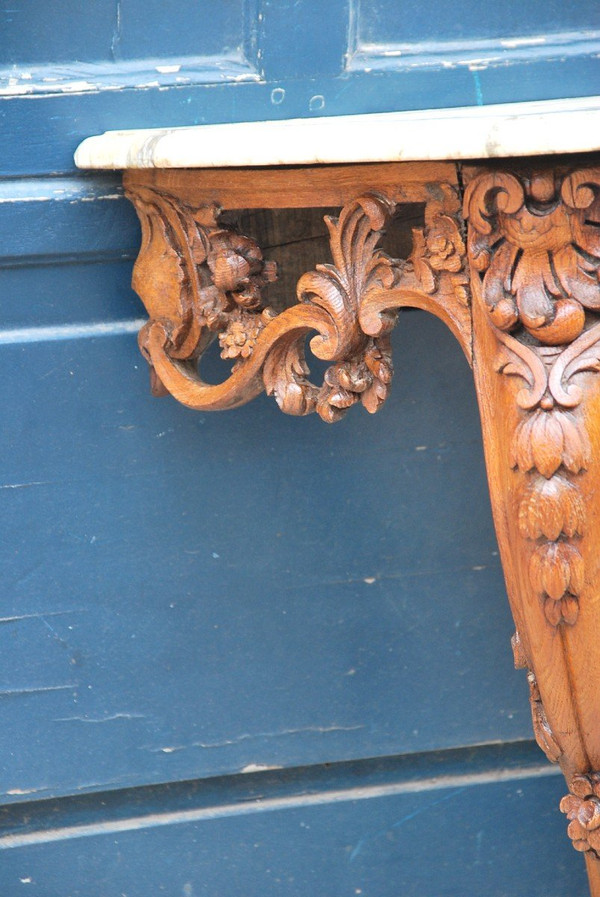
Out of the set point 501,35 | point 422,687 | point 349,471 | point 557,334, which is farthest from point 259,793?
point 501,35

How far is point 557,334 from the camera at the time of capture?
1.91 ft

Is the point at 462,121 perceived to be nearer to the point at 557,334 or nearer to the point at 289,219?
the point at 557,334

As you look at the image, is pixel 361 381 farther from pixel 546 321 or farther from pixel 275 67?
pixel 275 67

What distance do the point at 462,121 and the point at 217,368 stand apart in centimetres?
41

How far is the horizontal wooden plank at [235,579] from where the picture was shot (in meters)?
0.94

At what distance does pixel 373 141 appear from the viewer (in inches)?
22.5

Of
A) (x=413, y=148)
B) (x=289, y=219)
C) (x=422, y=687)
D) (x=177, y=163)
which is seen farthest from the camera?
(x=422, y=687)

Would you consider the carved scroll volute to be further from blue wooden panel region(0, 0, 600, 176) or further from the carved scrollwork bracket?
blue wooden panel region(0, 0, 600, 176)

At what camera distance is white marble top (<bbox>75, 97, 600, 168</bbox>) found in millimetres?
523

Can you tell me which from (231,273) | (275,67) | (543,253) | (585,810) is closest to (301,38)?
(275,67)

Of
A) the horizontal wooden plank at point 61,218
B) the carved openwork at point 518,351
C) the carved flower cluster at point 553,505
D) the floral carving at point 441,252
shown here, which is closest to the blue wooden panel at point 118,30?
the horizontal wooden plank at point 61,218

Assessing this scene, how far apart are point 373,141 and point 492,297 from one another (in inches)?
4.6

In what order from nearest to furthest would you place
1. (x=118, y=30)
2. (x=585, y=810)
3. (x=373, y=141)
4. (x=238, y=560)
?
(x=373, y=141)
(x=585, y=810)
(x=118, y=30)
(x=238, y=560)

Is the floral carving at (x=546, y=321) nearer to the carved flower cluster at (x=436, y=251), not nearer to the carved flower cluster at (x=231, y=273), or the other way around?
the carved flower cluster at (x=436, y=251)
